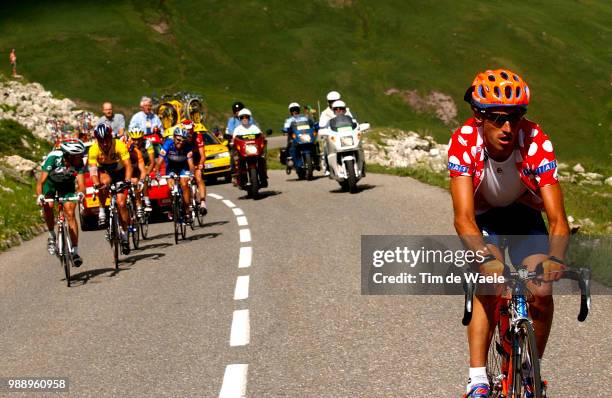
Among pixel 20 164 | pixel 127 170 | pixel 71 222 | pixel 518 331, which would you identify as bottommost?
pixel 20 164

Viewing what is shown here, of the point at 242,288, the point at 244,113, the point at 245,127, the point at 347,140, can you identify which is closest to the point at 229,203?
the point at 245,127

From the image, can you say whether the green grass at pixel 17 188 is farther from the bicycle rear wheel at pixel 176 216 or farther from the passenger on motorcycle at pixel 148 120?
the bicycle rear wheel at pixel 176 216

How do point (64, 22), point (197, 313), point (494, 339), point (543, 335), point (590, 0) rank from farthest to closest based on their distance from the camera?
point (590, 0)
point (64, 22)
point (197, 313)
point (494, 339)
point (543, 335)

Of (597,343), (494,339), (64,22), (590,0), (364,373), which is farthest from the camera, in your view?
(590,0)

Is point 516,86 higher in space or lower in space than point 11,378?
higher

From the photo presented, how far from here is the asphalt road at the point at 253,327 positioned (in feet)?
20.7

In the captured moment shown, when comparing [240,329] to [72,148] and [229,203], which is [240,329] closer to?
[72,148]

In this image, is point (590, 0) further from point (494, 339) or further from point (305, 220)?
point (494, 339)

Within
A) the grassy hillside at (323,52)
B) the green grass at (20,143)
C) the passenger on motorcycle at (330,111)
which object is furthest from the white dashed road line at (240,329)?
the grassy hillside at (323,52)

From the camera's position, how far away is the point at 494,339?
4895mm

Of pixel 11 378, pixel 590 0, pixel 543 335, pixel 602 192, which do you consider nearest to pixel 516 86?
pixel 543 335

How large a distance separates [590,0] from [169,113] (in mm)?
133977

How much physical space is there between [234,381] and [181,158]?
32.8 feet

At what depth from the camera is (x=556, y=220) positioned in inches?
182
